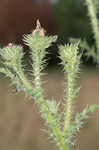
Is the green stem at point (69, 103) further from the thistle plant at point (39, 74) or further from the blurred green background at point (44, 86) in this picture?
the blurred green background at point (44, 86)

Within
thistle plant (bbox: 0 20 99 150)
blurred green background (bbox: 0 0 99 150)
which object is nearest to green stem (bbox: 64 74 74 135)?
thistle plant (bbox: 0 20 99 150)

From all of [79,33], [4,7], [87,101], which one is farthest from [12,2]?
[87,101]

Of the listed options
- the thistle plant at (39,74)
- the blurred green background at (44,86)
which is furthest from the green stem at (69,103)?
the blurred green background at (44,86)

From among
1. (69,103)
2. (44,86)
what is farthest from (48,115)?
(44,86)

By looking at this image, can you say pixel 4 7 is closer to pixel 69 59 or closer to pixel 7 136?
pixel 7 136

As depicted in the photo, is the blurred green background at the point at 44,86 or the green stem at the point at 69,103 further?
the blurred green background at the point at 44,86

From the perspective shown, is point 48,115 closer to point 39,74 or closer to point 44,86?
point 39,74

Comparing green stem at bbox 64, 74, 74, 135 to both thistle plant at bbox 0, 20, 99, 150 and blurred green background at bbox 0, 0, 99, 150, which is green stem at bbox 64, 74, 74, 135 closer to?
thistle plant at bbox 0, 20, 99, 150

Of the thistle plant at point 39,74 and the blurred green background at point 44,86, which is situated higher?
the blurred green background at point 44,86
